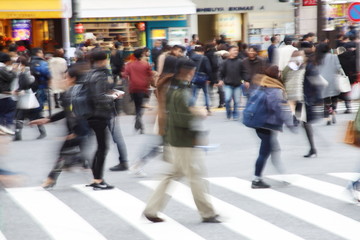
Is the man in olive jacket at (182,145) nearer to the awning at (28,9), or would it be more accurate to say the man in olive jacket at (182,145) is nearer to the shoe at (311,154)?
the shoe at (311,154)

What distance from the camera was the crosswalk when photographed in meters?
7.55

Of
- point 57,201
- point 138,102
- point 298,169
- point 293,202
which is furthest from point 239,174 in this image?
point 138,102

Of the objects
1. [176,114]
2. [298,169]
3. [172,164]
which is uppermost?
[176,114]

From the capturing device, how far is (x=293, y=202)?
8.92 meters

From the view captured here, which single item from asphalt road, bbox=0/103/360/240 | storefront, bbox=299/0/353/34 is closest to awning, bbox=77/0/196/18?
storefront, bbox=299/0/353/34

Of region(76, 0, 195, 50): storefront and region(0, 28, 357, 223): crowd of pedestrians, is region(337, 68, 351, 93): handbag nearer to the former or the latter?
region(0, 28, 357, 223): crowd of pedestrians

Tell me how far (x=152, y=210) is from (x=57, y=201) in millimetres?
1762

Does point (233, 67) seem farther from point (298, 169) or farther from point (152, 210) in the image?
point (152, 210)

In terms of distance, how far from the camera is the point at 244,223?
26.0 feet

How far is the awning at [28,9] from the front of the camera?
25.8 meters

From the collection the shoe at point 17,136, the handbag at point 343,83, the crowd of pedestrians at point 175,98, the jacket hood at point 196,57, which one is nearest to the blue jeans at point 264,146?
the crowd of pedestrians at point 175,98

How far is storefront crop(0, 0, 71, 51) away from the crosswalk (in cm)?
1461

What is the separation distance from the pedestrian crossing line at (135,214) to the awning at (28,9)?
657 inches

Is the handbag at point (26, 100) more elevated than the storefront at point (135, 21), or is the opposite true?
the storefront at point (135, 21)
